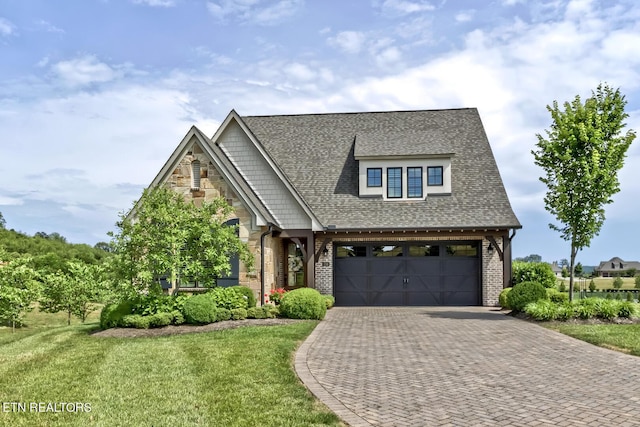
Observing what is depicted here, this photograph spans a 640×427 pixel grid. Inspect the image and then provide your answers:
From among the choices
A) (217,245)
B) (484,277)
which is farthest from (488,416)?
(484,277)

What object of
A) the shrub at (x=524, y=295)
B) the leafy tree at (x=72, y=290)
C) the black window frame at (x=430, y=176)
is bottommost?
the leafy tree at (x=72, y=290)

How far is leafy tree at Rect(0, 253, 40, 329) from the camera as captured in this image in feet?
84.3

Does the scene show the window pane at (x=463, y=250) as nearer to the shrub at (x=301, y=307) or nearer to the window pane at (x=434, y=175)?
the window pane at (x=434, y=175)

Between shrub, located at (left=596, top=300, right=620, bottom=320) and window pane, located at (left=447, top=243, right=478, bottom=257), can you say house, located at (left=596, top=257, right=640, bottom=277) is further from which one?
shrub, located at (left=596, top=300, right=620, bottom=320)

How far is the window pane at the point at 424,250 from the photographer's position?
78.7 ft

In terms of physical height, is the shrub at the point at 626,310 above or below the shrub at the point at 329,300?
above

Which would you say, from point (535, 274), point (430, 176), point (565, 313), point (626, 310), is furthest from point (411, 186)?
point (626, 310)

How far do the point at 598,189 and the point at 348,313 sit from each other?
10142 mm

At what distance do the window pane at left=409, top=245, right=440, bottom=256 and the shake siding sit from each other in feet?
15.9

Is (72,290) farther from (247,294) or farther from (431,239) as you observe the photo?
(431,239)

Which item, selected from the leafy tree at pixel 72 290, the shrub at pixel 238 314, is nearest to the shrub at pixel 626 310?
the shrub at pixel 238 314

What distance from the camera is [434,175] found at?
2484 centimetres

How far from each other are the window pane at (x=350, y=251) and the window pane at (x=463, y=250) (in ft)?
12.4

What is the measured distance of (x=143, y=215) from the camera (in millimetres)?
16750
